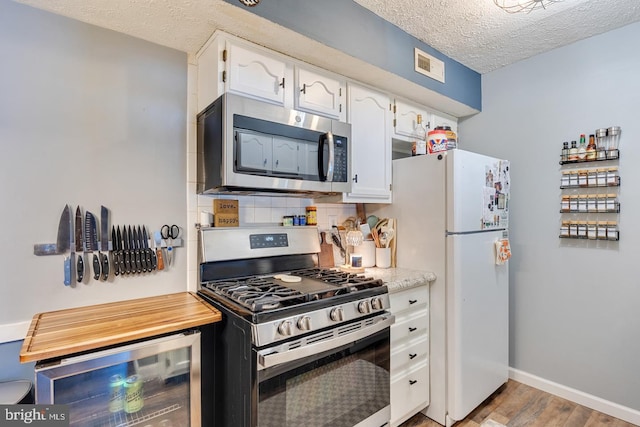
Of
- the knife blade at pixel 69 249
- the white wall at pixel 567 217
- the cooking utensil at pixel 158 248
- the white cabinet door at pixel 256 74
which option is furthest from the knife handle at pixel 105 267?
the white wall at pixel 567 217

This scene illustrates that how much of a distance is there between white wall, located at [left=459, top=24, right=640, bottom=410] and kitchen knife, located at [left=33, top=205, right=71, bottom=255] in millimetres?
2875

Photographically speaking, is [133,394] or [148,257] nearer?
[133,394]

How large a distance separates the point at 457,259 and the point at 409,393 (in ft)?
2.78

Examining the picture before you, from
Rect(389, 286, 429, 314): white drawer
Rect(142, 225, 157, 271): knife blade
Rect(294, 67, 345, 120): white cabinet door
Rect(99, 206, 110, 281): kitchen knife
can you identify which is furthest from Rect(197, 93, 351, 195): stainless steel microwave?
Rect(389, 286, 429, 314): white drawer

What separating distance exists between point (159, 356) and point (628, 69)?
10.2ft

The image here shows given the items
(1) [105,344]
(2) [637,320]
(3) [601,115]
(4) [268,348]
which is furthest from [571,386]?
(1) [105,344]

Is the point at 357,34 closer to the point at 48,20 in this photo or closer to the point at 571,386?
the point at 48,20

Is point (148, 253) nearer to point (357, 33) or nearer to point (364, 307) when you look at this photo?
point (364, 307)

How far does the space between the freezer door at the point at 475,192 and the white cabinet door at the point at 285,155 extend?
0.94m

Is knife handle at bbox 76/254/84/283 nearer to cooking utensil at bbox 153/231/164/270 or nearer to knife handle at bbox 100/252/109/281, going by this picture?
knife handle at bbox 100/252/109/281

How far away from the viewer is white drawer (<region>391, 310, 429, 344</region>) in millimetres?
1788

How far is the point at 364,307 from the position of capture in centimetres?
151

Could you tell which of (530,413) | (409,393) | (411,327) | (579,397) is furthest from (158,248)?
(579,397)

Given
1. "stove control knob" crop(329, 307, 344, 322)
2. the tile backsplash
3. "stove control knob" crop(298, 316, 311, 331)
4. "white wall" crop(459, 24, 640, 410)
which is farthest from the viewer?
"white wall" crop(459, 24, 640, 410)
